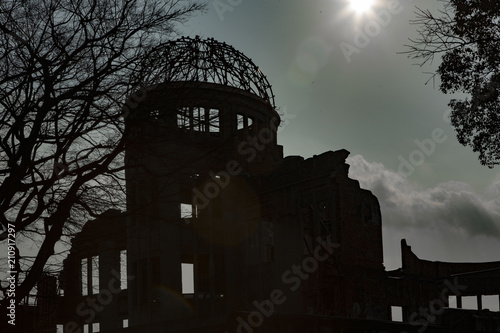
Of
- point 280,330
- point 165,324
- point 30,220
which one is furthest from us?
point 165,324

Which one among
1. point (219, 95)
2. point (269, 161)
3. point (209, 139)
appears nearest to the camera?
point (209, 139)

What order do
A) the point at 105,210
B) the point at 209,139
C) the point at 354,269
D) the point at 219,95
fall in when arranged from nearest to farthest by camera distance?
the point at 105,210 → the point at 209,139 → the point at 354,269 → the point at 219,95

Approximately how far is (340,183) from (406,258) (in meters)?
6.21

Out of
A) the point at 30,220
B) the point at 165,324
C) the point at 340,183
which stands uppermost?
the point at 340,183

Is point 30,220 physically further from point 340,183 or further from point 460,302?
point 460,302

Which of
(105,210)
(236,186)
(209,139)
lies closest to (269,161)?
(236,186)

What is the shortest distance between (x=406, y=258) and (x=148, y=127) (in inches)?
734

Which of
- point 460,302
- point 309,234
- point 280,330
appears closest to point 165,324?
point 309,234

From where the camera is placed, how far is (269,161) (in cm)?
3167

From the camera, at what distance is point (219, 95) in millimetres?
27422

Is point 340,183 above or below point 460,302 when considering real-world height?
above

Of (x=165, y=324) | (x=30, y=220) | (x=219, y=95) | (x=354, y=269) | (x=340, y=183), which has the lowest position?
(x=165, y=324)

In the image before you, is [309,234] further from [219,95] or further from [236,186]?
[219,95]

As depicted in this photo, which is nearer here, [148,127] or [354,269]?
[148,127]
